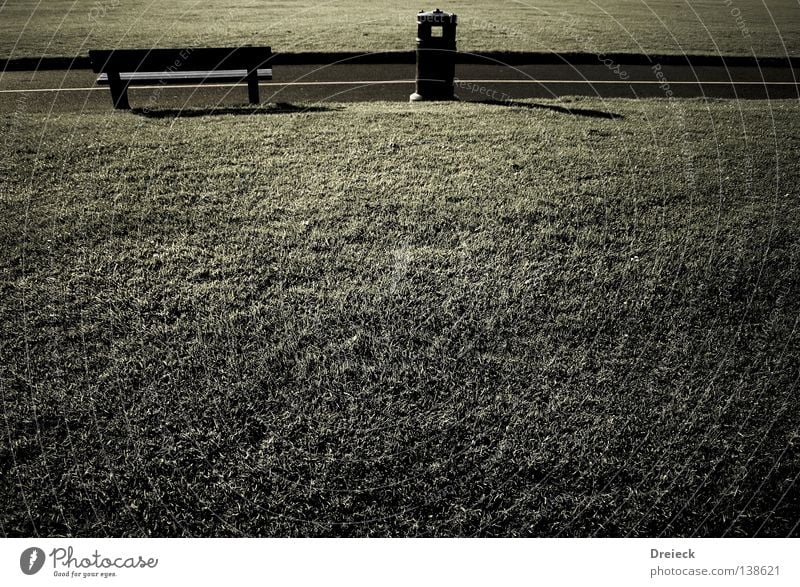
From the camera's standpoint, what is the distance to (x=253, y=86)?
734 cm

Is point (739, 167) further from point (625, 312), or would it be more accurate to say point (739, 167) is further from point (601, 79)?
point (601, 79)

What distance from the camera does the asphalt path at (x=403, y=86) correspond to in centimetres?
779

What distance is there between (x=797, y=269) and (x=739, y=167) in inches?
79.9

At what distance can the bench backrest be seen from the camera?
706 cm

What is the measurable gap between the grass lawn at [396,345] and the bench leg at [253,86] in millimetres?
2297

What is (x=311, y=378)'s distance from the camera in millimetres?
2801

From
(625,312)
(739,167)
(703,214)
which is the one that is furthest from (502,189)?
(739,167)

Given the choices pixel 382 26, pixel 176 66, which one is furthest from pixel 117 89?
pixel 382 26

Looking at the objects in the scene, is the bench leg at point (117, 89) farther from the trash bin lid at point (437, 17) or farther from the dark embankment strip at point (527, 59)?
the trash bin lid at point (437, 17)

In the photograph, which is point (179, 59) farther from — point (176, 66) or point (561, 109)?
point (561, 109)

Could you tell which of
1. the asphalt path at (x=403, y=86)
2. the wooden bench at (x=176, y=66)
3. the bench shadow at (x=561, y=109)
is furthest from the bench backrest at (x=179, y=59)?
the bench shadow at (x=561, y=109)
